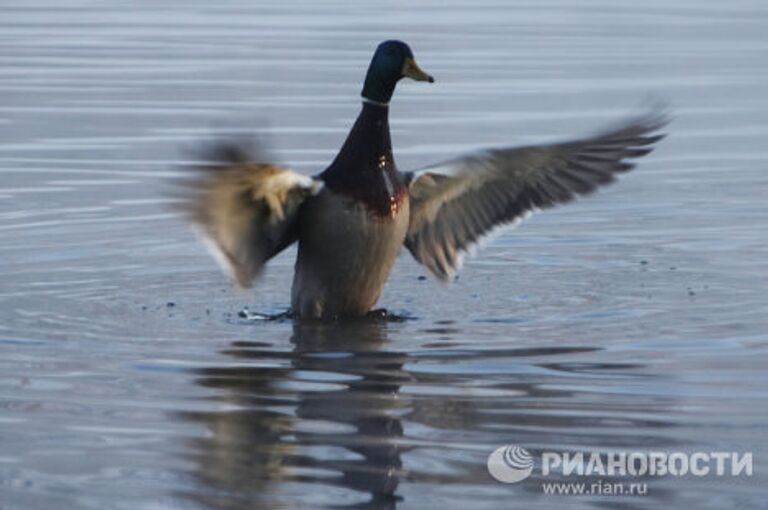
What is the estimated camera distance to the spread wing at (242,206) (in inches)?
334

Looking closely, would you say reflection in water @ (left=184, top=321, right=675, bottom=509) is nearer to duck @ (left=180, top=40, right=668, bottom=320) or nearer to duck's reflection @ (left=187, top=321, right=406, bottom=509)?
duck's reflection @ (left=187, top=321, right=406, bottom=509)

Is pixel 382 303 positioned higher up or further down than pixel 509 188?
further down

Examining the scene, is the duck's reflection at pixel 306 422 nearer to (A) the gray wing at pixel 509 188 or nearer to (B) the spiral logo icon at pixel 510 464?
(B) the spiral logo icon at pixel 510 464

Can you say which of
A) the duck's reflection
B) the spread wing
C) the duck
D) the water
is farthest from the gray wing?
the duck's reflection

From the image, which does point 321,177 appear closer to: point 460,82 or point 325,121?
point 325,121

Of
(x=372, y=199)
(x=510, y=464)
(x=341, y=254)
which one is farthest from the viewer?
(x=341, y=254)

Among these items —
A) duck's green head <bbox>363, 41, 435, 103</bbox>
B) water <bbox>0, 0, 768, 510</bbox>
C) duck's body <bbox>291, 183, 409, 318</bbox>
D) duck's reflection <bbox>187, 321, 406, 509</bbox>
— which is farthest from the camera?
duck's green head <bbox>363, 41, 435, 103</bbox>

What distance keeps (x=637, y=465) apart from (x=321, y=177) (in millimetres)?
3011

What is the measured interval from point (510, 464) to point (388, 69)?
10.9 ft

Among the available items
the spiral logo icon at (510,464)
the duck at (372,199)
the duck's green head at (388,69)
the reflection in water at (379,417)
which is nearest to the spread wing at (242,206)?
the duck at (372,199)

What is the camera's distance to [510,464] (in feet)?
21.3

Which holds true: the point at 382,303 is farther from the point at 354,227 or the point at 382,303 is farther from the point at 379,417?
the point at 379,417

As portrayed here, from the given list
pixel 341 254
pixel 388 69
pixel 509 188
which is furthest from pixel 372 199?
pixel 509 188

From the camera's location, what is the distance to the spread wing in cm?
849
